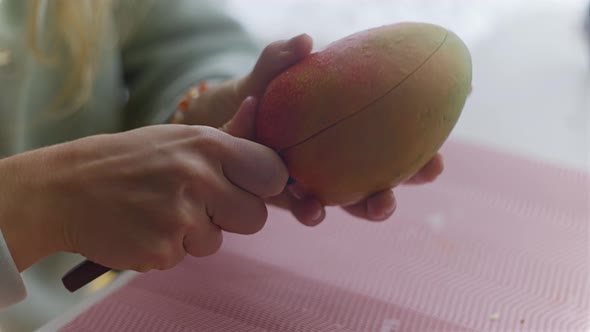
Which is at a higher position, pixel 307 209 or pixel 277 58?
pixel 277 58

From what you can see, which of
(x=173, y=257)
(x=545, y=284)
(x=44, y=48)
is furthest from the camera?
(x=44, y=48)

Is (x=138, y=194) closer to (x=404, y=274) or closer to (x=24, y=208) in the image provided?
(x=24, y=208)

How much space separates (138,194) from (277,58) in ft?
0.49

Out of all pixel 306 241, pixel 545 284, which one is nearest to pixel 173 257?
pixel 306 241

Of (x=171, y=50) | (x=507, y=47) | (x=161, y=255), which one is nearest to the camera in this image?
(x=161, y=255)

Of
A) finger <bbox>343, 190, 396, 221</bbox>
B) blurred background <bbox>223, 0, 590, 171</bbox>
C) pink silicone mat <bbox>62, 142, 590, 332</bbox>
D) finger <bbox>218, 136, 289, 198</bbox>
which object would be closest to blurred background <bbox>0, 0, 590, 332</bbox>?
blurred background <bbox>223, 0, 590, 171</bbox>

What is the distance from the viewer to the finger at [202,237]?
0.43 metres

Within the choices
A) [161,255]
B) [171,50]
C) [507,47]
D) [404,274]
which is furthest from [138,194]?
[507,47]

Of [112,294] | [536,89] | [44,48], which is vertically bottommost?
[536,89]

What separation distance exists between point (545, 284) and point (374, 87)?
25 centimetres

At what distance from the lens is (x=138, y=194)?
0.41 meters

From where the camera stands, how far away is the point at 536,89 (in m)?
1.10

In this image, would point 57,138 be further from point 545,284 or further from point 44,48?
point 545,284

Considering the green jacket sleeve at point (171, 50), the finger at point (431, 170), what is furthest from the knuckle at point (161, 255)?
the green jacket sleeve at point (171, 50)
